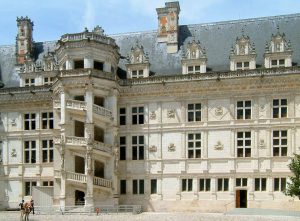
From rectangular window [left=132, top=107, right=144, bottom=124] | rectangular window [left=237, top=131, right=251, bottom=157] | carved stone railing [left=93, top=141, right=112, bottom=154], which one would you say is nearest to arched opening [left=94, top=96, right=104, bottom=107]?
rectangular window [left=132, top=107, right=144, bottom=124]

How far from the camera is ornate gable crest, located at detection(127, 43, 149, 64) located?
41.1 metres

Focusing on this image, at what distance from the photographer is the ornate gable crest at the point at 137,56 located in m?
41.1

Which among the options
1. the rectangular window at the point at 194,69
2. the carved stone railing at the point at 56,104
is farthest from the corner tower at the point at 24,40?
the rectangular window at the point at 194,69

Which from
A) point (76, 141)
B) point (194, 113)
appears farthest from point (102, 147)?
point (194, 113)

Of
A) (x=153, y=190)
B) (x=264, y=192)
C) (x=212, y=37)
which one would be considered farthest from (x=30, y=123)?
(x=264, y=192)

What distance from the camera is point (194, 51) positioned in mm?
40188

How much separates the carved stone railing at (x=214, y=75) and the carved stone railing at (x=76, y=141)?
535cm

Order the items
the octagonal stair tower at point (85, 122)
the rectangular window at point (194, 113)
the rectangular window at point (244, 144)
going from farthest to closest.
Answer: the rectangular window at point (194, 113) < the rectangular window at point (244, 144) < the octagonal stair tower at point (85, 122)

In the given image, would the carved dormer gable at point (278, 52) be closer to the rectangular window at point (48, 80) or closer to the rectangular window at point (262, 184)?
the rectangular window at point (262, 184)

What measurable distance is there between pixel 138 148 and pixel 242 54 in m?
9.83

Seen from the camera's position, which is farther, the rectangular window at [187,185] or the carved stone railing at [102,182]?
the rectangular window at [187,185]

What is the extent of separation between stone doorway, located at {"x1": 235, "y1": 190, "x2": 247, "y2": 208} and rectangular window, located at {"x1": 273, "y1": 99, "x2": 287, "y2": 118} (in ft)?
18.3

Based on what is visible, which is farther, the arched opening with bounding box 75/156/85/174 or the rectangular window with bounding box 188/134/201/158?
the arched opening with bounding box 75/156/85/174

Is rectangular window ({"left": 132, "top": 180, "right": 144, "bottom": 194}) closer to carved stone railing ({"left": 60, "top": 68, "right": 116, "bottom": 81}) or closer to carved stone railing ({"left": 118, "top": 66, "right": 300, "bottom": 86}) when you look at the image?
carved stone railing ({"left": 118, "top": 66, "right": 300, "bottom": 86})
